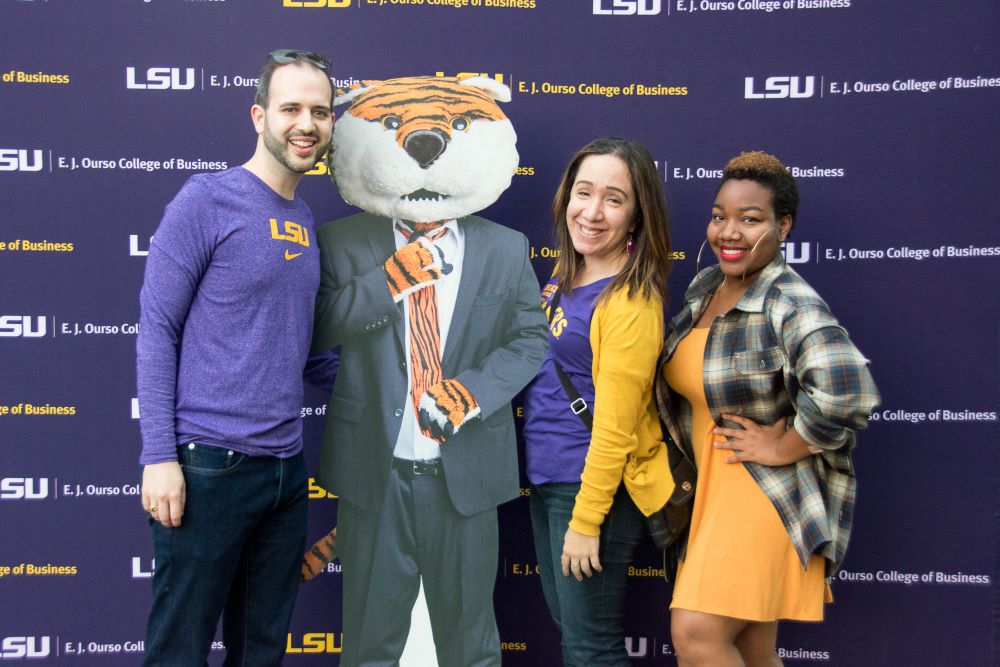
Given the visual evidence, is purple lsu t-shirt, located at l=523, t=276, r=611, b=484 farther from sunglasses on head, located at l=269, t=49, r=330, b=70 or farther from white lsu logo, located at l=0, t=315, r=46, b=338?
white lsu logo, located at l=0, t=315, r=46, b=338

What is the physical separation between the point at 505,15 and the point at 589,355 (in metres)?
1.23

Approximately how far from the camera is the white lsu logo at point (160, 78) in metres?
2.45

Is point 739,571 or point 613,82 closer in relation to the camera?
point 739,571

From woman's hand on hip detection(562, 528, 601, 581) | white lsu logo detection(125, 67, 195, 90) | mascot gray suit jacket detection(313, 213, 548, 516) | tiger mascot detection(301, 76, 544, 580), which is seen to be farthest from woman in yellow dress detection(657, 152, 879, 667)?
white lsu logo detection(125, 67, 195, 90)

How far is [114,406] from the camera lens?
2.52m

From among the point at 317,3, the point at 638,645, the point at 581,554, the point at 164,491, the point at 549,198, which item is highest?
the point at 317,3

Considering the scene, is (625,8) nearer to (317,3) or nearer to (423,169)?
(423,169)

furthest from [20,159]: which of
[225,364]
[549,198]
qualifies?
[549,198]

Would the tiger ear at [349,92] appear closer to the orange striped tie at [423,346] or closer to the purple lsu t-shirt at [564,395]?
the orange striped tie at [423,346]

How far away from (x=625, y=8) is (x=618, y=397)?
138 cm

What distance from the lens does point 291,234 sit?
1987 millimetres

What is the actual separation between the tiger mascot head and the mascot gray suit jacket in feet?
0.33

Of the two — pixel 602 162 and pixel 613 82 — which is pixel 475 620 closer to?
pixel 602 162

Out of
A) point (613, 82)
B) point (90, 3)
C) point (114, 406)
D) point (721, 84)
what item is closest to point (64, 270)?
point (114, 406)
